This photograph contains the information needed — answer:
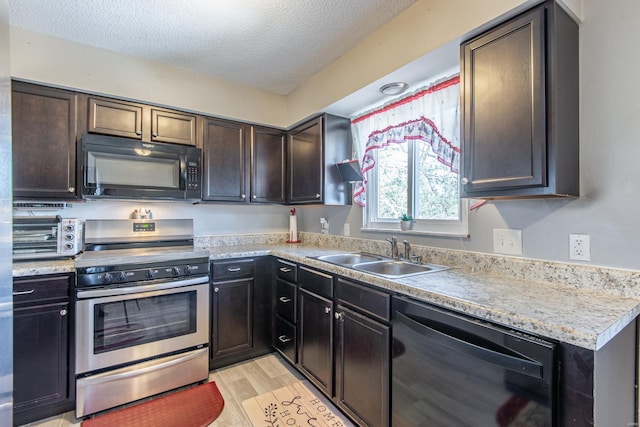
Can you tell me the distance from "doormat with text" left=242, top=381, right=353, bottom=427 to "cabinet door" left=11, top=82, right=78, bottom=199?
200 cm

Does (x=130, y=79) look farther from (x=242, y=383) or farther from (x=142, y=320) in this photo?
(x=242, y=383)

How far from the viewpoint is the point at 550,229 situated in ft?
4.71

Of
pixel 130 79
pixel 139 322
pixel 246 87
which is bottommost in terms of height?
pixel 139 322

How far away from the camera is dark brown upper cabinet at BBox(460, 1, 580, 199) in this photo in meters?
1.22

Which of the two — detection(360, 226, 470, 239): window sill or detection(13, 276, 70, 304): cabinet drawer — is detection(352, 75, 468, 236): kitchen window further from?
detection(13, 276, 70, 304): cabinet drawer

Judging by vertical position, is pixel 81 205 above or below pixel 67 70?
below

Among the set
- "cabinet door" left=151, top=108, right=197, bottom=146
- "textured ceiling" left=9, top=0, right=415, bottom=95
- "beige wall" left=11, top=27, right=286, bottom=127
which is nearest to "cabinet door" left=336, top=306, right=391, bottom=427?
"textured ceiling" left=9, top=0, right=415, bottom=95

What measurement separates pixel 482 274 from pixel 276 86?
2.44 meters

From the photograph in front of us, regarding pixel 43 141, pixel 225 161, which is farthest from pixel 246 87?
pixel 43 141

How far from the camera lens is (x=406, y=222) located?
216cm

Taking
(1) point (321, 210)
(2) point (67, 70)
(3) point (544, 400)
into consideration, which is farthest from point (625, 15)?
(2) point (67, 70)

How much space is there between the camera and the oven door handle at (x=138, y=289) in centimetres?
188

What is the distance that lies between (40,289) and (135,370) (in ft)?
2.56

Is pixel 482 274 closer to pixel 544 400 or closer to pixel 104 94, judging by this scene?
pixel 544 400
